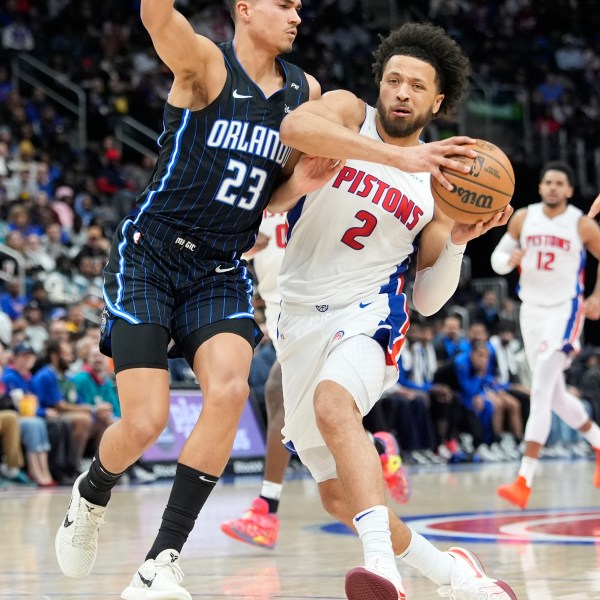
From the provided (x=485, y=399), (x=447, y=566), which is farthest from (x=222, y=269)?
(x=485, y=399)

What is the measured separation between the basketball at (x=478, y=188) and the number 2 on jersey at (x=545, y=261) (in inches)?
217

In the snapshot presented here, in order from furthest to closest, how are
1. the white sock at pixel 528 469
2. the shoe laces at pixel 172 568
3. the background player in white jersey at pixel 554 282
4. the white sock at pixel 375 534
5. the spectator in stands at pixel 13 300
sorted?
1. the spectator in stands at pixel 13 300
2. the background player in white jersey at pixel 554 282
3. the white sock at pixel 528 469
4. the shoe laces at pixel 172 568
5. the white sock at pixel 375 534

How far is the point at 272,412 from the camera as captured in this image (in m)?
7.15

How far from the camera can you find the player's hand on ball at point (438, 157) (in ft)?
13.5

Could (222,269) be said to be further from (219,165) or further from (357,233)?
(357,233)

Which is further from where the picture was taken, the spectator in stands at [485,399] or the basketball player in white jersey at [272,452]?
the spectator in stands at [485,399]

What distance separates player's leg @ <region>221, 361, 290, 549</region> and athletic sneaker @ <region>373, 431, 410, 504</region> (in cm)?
73

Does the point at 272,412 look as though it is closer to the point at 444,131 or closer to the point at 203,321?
the point at 203,321

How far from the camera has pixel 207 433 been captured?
4.42 meters

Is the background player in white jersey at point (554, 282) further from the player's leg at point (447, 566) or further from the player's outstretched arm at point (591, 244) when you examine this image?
the player's leg at point (447, 566)

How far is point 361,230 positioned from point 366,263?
131 millimetres

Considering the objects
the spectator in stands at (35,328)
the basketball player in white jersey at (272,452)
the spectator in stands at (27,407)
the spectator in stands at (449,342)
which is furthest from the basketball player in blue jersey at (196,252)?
the spectator in stands at (449,342)

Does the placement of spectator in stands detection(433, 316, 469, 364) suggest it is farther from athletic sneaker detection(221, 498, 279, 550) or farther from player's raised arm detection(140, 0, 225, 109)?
player's raised arm detection(140, 0, 225, 109)

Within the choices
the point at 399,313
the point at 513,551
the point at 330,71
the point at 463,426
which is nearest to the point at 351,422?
the point at 399,313
